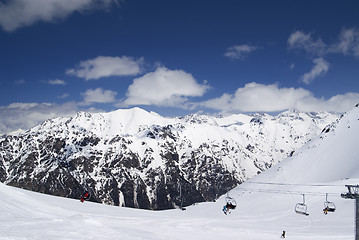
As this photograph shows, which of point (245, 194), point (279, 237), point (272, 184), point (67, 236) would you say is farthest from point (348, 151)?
point (67, 236)

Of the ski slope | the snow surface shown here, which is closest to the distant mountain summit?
the snow surface

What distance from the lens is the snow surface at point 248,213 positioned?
2269 cm

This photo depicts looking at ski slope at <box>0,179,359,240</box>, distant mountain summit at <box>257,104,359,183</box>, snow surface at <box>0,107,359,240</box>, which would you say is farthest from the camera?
distant mountain summit at <box>257,104,359,183</box>

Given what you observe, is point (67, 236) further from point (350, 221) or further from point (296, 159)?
point (296, 159)

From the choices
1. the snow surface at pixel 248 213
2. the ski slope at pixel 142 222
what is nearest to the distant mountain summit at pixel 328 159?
the snow surface at pixel 248 213

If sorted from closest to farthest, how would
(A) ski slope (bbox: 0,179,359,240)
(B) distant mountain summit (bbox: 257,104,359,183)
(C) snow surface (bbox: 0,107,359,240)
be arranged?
(A) ski slope (bbox: 0,179,359,240), (C) snow surface (bbox: 0,107,359,240), (B) distant mountain summit (bbox: 257,104,359,183)

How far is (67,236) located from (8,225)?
463 centimetres

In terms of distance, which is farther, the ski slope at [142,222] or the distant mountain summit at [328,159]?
the distant mountain summit at [328,159]

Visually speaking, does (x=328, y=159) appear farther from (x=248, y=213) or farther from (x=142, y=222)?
(x=142, y=222)

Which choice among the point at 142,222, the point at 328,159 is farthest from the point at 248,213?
the point at 328,159

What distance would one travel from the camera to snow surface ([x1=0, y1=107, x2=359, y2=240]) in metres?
22.7

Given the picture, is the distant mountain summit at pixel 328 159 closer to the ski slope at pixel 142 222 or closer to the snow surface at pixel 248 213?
the snow surface at pixel 248 213

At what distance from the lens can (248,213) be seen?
74.5 m

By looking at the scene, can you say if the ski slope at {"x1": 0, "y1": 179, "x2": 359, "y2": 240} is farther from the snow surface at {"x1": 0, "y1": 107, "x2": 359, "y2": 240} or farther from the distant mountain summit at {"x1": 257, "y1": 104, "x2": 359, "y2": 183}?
the distant mountain summit at {"x1": 257, "y1": 104, "x2": 359, "y2": 183}
